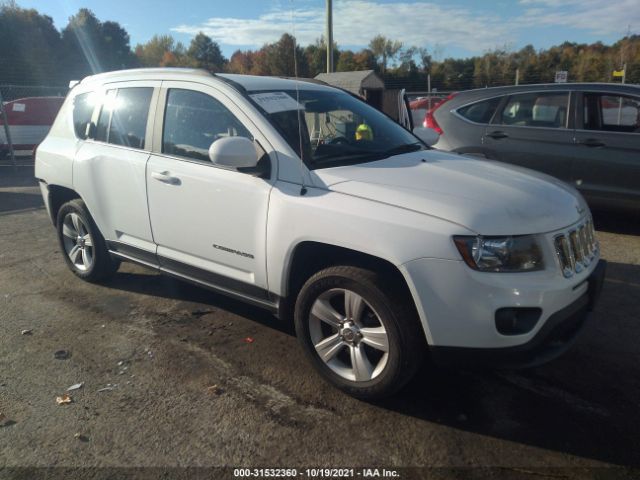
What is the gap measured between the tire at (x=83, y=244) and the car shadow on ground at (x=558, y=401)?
8.91ft

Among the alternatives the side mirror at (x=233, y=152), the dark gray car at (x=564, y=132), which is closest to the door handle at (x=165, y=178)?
the side mirror at (x=233, y=152)

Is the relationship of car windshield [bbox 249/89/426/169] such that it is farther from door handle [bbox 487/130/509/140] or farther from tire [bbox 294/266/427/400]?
door handle [bbox 487/130/509/140]

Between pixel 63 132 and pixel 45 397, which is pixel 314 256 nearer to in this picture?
pixel 45 397

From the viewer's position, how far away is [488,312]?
2.45 metres

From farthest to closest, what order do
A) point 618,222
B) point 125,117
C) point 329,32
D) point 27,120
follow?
1. point 27,120
2. point 618,222
3. point 329,32
4. point 125,117

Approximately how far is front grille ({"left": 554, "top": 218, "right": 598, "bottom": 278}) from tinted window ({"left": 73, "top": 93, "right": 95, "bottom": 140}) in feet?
12.7

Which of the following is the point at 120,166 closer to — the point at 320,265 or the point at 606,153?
the point at 320,265

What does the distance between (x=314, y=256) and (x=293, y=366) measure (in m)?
0.78

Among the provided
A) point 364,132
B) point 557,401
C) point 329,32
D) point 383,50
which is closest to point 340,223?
point 364,132

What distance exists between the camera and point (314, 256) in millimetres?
3068

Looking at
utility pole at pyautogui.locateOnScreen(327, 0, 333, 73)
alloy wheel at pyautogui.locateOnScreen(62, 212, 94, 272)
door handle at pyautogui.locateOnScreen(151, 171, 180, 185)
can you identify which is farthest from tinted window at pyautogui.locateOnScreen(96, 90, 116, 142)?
utility pole at pyautogui.locateOnScreen(327, 0, 333, 73)

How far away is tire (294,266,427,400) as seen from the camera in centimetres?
266

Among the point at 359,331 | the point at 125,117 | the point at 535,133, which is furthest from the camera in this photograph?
the point at 535,133

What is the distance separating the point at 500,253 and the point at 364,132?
160cm
